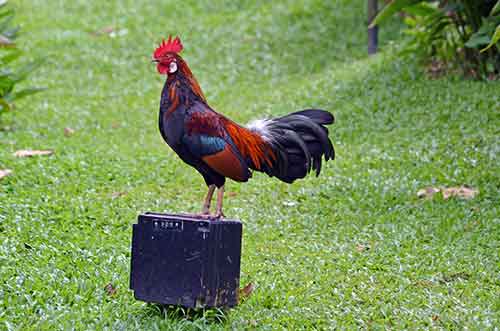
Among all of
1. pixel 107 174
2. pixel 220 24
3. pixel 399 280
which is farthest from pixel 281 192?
pixel 220 24

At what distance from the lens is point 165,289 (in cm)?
463

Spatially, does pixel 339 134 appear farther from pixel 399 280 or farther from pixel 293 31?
pixel 293 31

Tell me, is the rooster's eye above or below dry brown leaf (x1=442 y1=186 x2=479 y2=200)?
above

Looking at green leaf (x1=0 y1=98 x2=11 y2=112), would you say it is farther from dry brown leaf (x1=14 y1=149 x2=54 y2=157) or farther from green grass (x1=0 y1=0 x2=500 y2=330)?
dry brown leaf (x1=14 y1=149 x2=54 y2=157)

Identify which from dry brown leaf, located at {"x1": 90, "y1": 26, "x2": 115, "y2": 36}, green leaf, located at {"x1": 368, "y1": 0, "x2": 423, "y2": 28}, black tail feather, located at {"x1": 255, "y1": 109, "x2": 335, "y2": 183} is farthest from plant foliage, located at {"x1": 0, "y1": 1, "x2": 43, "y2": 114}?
dry brown leaf, located at {"x1": 90, "y1": 26, "x2": 115, "y2": 36}

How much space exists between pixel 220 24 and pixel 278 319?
11833mm

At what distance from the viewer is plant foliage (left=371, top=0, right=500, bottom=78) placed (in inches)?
375

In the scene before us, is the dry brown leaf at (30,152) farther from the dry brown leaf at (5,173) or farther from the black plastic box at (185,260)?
the black plastic box at (185,260)

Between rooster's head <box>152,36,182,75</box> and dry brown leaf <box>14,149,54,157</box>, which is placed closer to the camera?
rooster's head <box>152,36,182,75</box>

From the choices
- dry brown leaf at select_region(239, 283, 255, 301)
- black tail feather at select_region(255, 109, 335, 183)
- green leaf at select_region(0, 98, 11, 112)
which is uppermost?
black tail feather at select_region(255, 109, 335, 183)

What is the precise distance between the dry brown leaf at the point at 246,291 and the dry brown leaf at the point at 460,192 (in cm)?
277

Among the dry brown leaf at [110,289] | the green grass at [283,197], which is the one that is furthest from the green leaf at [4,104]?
the dry brown leaf at [110,289]

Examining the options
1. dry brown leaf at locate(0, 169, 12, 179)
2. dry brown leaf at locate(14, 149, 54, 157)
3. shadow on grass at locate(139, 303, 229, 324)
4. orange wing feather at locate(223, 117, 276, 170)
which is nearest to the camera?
shadow on grass at locate(139, 303, 229, 324)

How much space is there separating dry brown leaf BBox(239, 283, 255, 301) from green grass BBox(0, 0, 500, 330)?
0.08 meters
